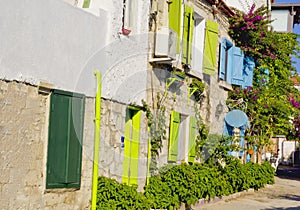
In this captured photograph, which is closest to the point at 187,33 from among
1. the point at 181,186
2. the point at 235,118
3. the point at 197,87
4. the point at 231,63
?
the point at 197,87

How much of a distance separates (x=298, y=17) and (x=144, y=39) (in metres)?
18.9

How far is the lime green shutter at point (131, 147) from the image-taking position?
10.8 metres

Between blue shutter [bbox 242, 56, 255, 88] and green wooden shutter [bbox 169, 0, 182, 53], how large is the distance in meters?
6.58

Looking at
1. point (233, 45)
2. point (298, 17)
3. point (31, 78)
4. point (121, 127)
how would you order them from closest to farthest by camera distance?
point (31, 78) → point (121, 127) → point (233, 45) → point (298, 17)

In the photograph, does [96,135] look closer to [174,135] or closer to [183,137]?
[174,135]

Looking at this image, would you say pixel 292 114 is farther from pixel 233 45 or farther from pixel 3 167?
pixel 3 167

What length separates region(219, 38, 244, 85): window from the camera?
54.2 ft

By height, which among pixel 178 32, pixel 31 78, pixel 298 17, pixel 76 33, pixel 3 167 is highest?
pixel 298 17

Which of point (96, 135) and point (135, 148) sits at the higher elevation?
point (96, 135)

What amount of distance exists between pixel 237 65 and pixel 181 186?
6902mm

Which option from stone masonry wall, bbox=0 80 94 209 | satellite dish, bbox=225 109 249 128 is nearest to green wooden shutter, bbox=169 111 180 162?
satellite dish, bbox=225 109 249 128

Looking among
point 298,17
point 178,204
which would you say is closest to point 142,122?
point 178,204

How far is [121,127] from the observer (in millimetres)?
10391

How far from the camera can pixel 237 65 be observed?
17.7 metres
